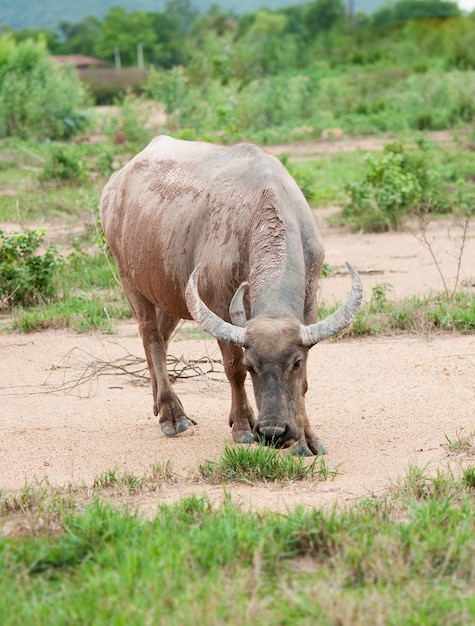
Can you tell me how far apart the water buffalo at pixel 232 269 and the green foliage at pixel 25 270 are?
2731mm

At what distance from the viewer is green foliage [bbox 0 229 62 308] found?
384 inches

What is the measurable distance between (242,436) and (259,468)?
0.93 meters

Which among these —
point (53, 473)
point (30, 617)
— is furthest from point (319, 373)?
point (30, 617)

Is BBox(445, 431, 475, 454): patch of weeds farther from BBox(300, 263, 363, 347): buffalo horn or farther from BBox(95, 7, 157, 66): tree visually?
BBox(95, 7, 157, 66): tree

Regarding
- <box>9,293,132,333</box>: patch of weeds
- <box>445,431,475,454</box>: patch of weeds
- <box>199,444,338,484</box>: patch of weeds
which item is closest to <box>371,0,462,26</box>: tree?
<box>9,293,132,333</box>: patch of weeds

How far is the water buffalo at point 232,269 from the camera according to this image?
16.9ft

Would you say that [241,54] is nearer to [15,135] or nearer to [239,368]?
[15,135]

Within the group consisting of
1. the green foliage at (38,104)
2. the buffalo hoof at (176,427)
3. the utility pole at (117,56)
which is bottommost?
the buffalo hoof at (176,427)

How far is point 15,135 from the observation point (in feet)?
83.6

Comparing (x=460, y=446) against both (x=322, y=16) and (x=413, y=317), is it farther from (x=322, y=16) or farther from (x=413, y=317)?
(x=322, y=16)

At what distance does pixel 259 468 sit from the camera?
502 centimetres

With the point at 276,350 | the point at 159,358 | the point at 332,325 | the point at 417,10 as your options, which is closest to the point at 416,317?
the point at 159,358

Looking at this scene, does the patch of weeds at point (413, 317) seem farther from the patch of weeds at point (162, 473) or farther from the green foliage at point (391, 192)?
the green foliage at point (391, 192)

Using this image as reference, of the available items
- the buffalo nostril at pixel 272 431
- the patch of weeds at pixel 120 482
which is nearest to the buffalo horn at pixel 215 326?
the buffalo nostril at pixel 272 431
